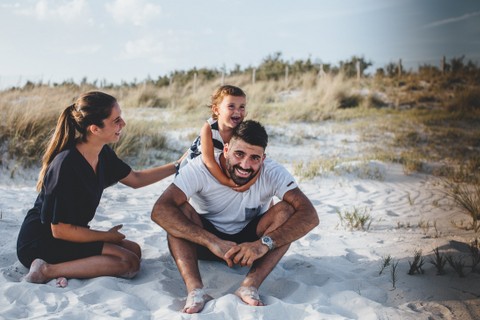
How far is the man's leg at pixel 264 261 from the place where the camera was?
9.83 ft

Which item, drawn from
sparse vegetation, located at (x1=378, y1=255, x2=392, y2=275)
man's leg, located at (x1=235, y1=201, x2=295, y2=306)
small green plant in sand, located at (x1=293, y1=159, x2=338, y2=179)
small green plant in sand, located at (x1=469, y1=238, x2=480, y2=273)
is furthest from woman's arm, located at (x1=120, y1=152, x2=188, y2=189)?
small green plant in sand, located at (x1=293, y1=159, x2=338, y2=179)

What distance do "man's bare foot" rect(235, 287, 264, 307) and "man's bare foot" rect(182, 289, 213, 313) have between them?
0.21 m

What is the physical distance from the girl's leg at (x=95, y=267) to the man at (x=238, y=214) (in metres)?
0.39

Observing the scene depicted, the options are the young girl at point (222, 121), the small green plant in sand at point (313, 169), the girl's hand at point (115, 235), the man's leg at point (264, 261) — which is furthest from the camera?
the small green plant in sand at point (313, 169)

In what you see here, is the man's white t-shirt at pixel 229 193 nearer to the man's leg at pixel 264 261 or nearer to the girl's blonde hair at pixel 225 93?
the man's leg at pixel 264 261

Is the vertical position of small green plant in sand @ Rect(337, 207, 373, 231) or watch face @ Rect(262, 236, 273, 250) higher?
watch face @ Rect(262, 236, 273, 250)

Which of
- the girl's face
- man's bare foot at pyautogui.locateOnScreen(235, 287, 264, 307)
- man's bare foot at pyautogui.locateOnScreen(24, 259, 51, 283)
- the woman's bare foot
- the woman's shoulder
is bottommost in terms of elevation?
man's bare foot at pyautogui.locateOnScreen(235, 287, 264, 307)

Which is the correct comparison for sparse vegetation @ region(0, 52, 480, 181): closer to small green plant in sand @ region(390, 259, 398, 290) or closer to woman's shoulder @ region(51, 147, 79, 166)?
small green plant in sand @ region(390, 259, 398, 290)

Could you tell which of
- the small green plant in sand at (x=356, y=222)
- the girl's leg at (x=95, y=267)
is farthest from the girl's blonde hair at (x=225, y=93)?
the girl's leg at (x=95, y=267)

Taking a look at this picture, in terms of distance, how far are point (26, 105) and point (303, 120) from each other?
7.20m

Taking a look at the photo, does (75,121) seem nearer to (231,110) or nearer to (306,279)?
(231,110)

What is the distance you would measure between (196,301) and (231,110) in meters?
2.16

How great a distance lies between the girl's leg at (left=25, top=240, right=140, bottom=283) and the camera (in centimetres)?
323

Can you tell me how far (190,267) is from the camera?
322 centimetres
